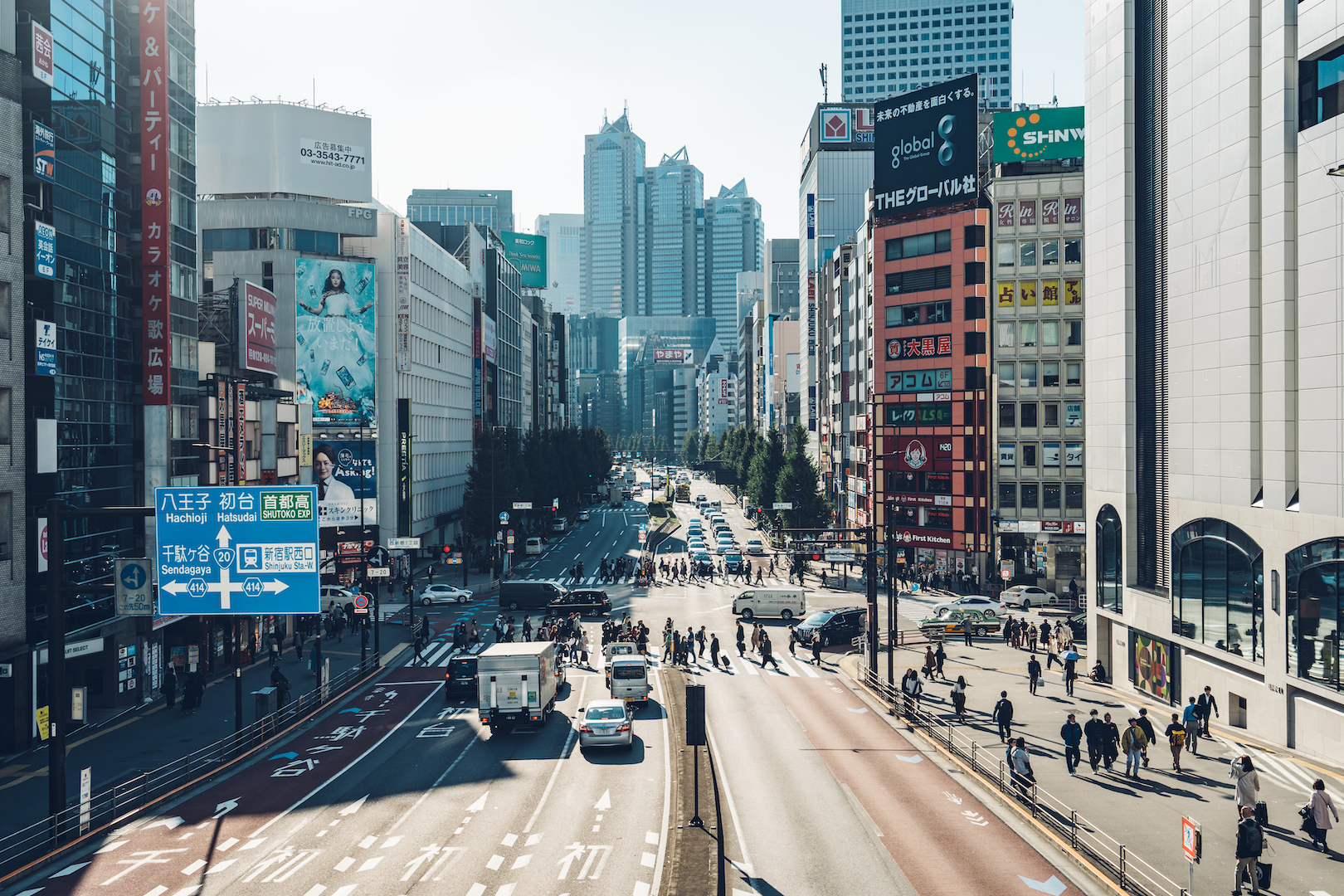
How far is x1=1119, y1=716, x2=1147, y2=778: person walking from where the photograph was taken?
1050 inches

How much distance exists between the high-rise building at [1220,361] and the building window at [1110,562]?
9 centimetres

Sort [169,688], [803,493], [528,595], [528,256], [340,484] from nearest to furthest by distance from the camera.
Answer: [169,688], [528,595], [340,484], [803,493], [528,256]

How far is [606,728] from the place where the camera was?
30.3 m

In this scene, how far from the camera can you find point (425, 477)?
9319 centimetres

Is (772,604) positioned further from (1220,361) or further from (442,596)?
(1220,361)

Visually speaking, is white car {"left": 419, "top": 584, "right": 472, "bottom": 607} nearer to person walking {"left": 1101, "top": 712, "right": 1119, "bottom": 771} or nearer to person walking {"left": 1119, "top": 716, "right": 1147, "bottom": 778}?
person walking {"left": 1101, "top": 712, "right": 1119, "bottom": 771}

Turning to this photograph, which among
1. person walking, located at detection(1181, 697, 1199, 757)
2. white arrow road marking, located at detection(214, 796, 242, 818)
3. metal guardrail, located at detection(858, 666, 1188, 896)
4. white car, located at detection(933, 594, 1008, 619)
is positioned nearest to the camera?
metal guardrail, located at detection(858, 666, 1188, 896)

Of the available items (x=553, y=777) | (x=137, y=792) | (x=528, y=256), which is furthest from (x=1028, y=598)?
(x=528, y=256)

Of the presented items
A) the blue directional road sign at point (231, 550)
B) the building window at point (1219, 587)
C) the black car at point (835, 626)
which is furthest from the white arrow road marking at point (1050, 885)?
the black car at point (835, 626)

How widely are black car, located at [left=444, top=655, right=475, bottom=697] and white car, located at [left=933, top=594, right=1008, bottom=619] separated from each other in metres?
27.9

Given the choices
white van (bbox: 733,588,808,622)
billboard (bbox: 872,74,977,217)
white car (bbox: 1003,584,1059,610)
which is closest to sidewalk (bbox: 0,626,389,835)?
white van (bbox: 733,588,808,622)

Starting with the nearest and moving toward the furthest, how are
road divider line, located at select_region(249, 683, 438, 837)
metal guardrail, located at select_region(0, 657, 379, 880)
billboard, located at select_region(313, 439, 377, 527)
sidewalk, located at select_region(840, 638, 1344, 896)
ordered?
sidewalk, located at select_region(840, 638, 1344, 896)
metal guardrail, located at select_region(0, 657, 379, 880)
road divider line, located at select_region(249, 683, 438, 837)
billboard, located at select_region(313, 439, 377, 527)

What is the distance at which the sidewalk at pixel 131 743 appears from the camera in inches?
1056

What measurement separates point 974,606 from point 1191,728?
24.9 meters
